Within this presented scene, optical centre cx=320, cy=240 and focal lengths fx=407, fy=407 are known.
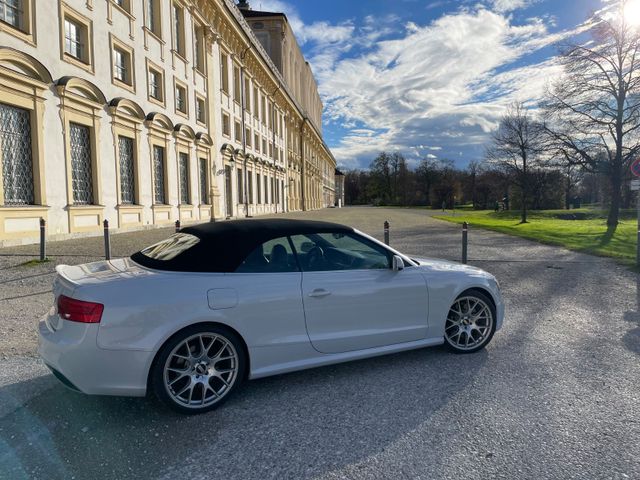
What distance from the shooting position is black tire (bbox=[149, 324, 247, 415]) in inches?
117

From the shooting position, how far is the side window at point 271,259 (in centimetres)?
340

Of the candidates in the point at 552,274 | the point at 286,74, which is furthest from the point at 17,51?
the point at 286,74

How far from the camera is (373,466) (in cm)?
246

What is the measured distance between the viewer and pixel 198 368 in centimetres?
314

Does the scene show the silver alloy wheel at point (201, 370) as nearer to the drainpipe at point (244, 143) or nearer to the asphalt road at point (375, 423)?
the asphalt road at point (375, 423)

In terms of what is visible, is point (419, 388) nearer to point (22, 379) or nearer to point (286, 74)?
point (22, 379)

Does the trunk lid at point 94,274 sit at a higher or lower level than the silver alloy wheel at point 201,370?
higher

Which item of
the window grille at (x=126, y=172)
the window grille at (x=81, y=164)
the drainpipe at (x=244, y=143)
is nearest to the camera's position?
the window grille at (x=81, y=164)

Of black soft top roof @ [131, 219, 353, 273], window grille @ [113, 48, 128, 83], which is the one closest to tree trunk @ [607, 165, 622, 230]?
black soft top roof @ [131, 219, 353, 273]

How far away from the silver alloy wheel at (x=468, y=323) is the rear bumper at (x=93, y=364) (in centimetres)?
294

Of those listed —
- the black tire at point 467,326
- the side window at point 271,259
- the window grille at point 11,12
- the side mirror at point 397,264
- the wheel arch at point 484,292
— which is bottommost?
the black tire at point 467,326

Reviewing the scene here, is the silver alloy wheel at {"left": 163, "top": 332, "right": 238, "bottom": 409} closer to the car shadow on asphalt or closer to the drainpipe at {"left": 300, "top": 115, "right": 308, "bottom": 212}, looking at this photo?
the car shadow on asphalt

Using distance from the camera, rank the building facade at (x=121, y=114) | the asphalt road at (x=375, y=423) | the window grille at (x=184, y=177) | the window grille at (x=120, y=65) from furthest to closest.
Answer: the window grille at (x=184, y=177)
the window grille at (x=120, y=65)
the building facade at (x=121, y=114)
the asphalt road at (x=375, y=423)

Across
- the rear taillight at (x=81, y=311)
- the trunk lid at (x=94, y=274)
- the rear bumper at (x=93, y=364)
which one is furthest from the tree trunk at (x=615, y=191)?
the rear taillight at (x=81, y=311)
